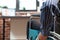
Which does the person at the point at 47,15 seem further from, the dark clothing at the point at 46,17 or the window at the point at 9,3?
the window at the point at 9,3

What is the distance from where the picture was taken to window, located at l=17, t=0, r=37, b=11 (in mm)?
4477

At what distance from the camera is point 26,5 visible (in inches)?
177

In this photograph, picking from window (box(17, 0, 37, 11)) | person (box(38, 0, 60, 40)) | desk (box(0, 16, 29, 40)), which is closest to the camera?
person (box(38, 0, 60, 40))

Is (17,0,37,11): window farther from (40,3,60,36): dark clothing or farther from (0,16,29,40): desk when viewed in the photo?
(40,3,60,36): dark clothing

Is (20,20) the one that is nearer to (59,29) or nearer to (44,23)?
(59,29)

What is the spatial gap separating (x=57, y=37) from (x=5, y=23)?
357cm

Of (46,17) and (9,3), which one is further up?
(9,3)

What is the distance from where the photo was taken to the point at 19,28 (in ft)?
14.5

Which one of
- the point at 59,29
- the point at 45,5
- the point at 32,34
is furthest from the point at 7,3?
the point at 45,5

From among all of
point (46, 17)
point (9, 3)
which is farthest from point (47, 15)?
point (9, 3)

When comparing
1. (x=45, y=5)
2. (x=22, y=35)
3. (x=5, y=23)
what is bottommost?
(x=22, y=35)

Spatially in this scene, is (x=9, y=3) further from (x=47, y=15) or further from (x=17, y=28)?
(x=47, y=15)

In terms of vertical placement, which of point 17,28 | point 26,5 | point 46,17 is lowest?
point 17,28

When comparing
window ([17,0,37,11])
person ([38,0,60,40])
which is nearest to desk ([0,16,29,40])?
window ([17,0,37,11])
